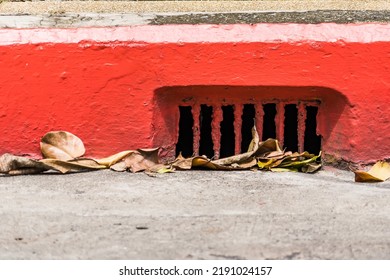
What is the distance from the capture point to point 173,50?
306 cm

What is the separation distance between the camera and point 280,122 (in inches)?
128

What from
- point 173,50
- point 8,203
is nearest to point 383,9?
point 173,50

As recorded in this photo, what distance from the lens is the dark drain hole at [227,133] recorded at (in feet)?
11.2

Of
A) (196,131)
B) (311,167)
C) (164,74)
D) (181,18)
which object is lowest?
(311,167)

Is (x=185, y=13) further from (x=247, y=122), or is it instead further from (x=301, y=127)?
(x=301, y=127)

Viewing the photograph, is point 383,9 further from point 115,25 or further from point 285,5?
point 115,25

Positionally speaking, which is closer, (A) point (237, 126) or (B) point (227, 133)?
(A) point (237, 126)

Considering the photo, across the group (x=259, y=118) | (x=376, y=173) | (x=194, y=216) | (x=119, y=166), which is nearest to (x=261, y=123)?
(x=259, y=118)

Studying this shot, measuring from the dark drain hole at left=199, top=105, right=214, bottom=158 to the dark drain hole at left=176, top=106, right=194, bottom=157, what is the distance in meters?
0.05

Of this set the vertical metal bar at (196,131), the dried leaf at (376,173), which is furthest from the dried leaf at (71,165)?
the dried leaf at (376,173)

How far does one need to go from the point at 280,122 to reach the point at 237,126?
18cm

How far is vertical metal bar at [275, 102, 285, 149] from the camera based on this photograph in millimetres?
3220

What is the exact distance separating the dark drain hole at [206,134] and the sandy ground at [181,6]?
1.43 feet
